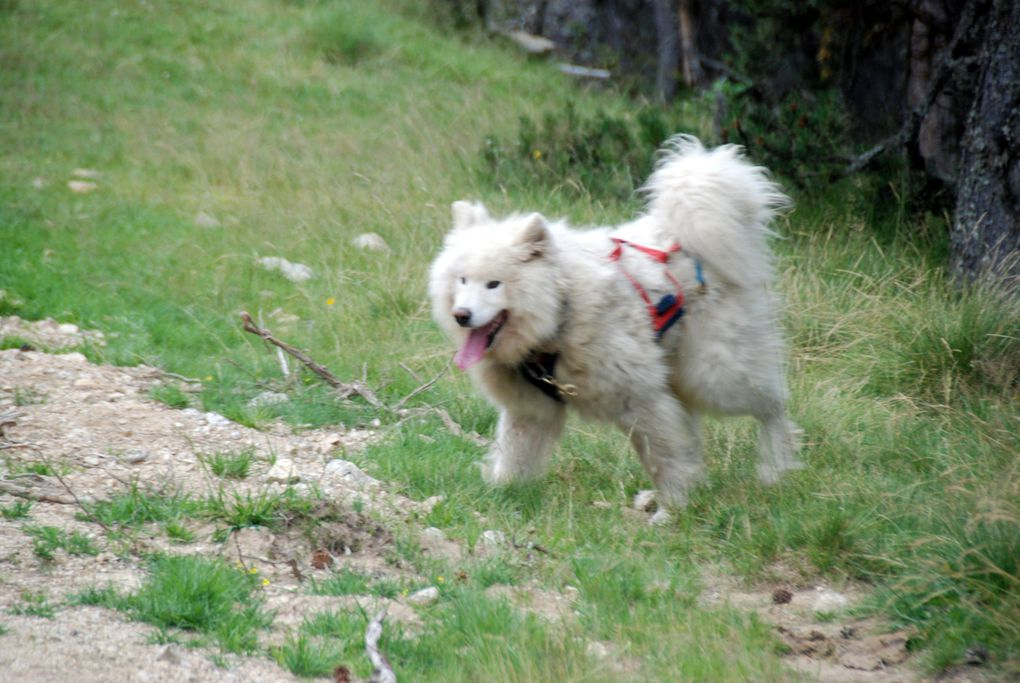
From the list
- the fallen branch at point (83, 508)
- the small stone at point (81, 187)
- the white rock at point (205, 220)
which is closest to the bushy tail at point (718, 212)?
the fallen branch at point (83, 508)

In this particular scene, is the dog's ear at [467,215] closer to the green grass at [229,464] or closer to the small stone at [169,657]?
the green grass at [229,464]

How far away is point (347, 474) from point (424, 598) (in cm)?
141

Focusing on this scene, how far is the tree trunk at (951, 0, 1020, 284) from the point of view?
6.93 metres

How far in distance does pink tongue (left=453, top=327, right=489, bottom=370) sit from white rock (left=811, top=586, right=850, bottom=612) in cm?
188

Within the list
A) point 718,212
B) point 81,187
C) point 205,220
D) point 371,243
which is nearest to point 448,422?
point 718,212

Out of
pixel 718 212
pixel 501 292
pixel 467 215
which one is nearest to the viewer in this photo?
pixel 501 292

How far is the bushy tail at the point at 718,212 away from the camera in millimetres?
5184

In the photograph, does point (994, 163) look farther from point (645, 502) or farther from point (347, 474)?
point (347, 474)

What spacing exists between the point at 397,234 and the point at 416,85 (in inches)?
235

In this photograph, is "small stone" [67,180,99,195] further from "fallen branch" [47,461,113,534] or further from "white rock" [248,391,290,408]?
"fallen branch" [47,461,113,534]

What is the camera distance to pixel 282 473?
509 centimetres

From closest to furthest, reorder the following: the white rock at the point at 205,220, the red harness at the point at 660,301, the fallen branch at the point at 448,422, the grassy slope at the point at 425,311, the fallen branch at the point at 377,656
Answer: the fallen branch at the point at 377,656
the grassy slope at the point at 425,311
the red harness at the point at 660,301
the fallen branch at the point at 448,422
the white rock at the point at 205,220

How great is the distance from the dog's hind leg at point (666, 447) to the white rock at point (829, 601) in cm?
104

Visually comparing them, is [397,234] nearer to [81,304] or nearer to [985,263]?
[81,304]
